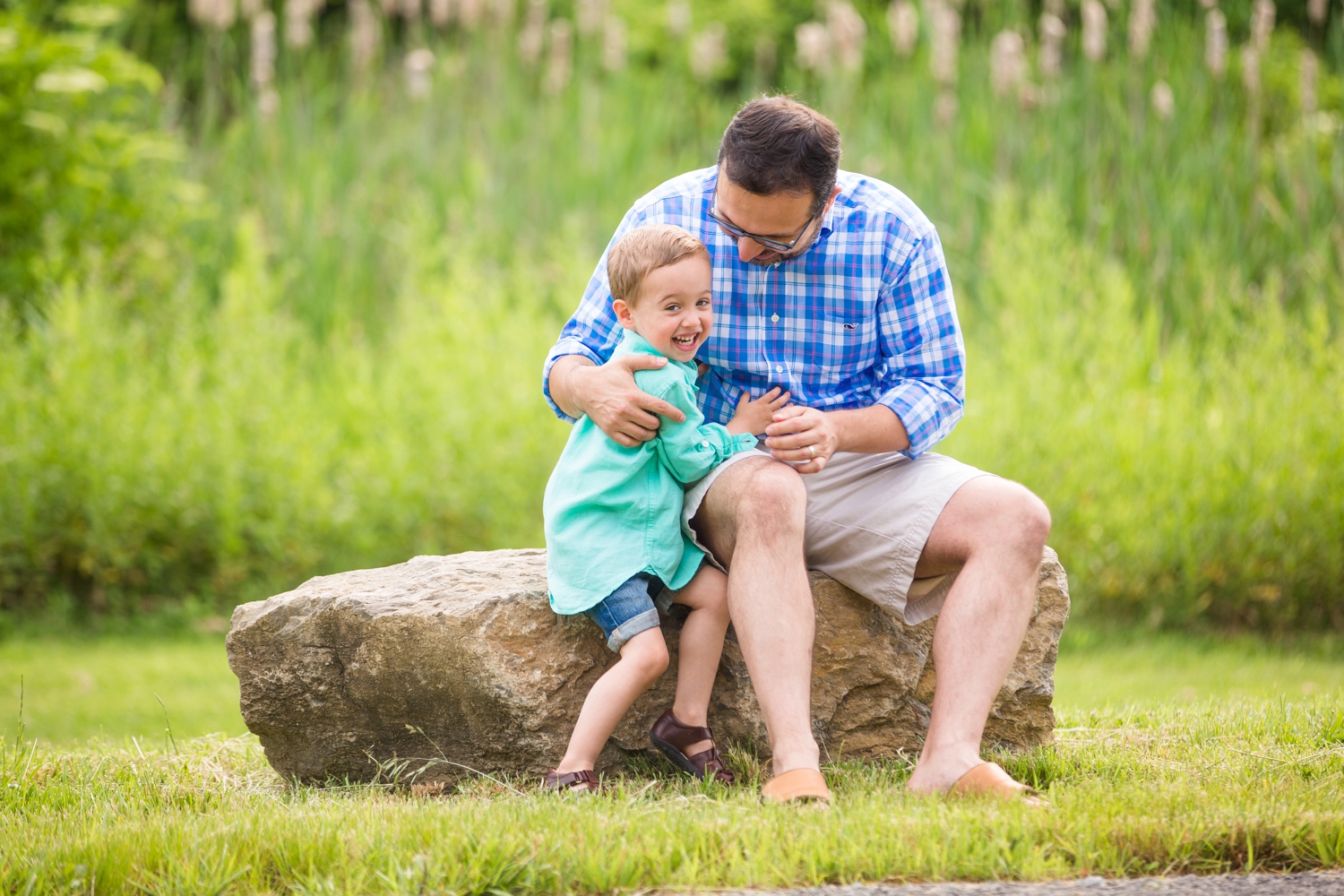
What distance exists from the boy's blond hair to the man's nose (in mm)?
200

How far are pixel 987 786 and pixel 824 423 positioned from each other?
0.86 metres

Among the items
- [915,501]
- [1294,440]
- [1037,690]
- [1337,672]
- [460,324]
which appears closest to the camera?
[915,501]

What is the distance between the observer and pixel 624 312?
9.77 ft

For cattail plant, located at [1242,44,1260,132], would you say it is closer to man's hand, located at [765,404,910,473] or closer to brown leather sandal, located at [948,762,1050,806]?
man's hand, located at [765,404,910,473]

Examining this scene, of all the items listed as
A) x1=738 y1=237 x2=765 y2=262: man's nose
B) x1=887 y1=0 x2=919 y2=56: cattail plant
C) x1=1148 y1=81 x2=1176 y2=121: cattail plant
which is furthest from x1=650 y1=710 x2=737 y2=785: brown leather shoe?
x1=887 y1=0 x2=919 y2=56: cattail plant

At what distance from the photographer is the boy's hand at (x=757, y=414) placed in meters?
3.10

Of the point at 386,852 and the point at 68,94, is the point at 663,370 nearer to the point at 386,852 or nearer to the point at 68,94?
the point at 386,852

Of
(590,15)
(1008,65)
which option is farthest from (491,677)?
(590,15)

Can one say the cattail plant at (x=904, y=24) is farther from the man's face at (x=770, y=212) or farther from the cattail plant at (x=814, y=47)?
the man's face at (x=770, y=212)

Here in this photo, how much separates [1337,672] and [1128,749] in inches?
98.3

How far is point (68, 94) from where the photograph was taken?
7387 mm

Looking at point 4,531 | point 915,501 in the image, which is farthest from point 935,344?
point 4,531

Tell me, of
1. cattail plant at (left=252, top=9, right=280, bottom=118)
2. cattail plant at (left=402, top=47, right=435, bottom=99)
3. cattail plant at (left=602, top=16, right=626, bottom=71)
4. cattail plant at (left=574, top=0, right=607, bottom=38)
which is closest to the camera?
cattail plant at (left=402, top=47, right=435, bottom=99)

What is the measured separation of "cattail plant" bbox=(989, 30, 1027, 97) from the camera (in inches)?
304
